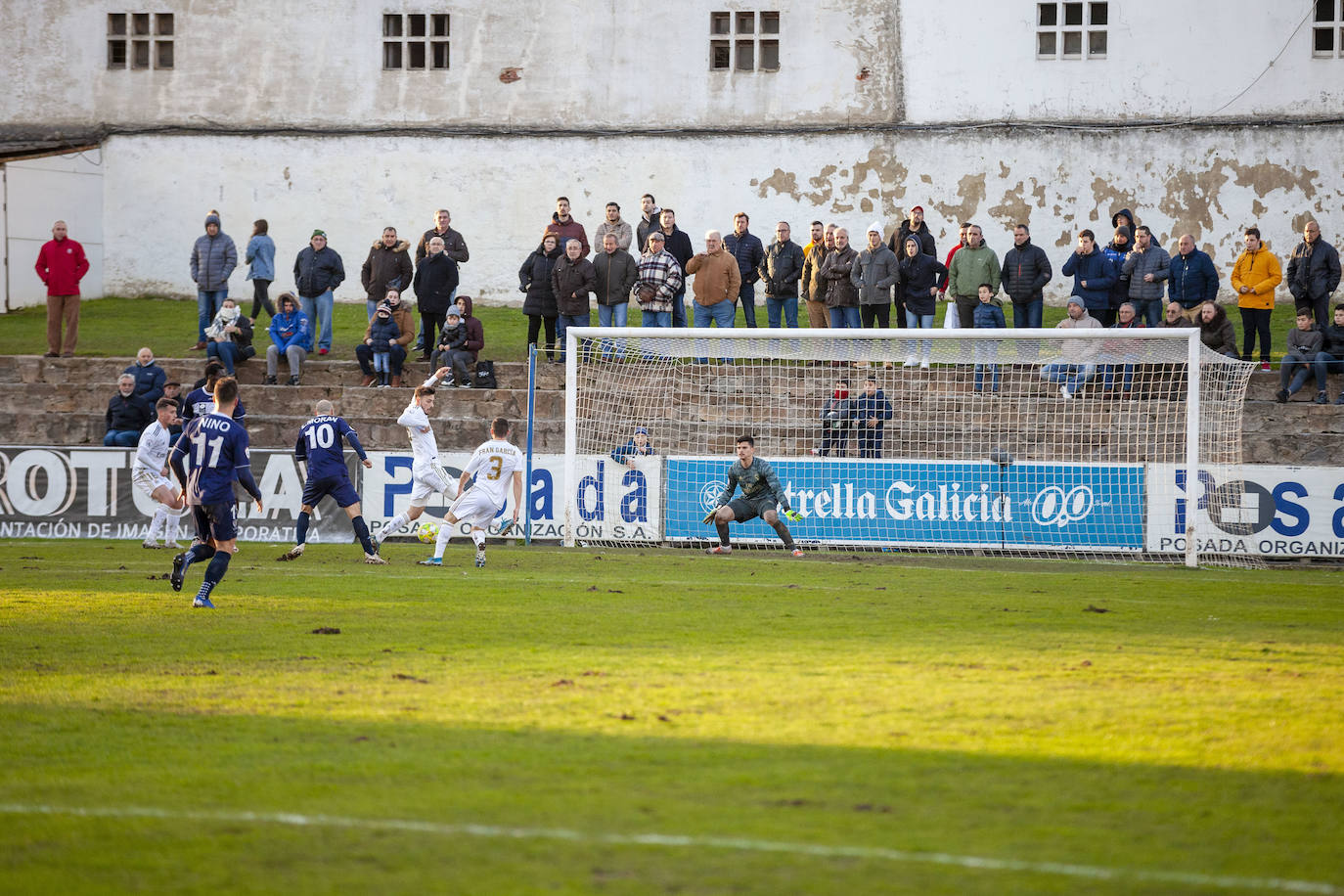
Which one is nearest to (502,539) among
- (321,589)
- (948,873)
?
(321,589)

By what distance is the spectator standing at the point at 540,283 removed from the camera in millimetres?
20828

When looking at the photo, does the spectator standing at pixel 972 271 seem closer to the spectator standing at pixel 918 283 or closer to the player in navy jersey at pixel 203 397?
the spectator standing at pixel 918 283

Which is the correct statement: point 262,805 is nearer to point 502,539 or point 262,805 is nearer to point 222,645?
point 222,645

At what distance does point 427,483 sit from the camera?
1702 cm

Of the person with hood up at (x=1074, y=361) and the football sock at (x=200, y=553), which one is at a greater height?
the person with hood up at (x=1074, y=361)

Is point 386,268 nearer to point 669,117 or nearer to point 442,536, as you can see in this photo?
point 442,536

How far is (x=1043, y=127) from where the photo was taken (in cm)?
2803

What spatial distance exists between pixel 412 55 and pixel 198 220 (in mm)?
5971

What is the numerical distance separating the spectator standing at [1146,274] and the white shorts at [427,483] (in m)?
10.3

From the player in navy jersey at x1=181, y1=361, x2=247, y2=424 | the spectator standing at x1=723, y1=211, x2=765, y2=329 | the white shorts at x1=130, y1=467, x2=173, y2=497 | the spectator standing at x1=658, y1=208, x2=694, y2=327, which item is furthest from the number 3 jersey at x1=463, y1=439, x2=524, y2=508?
the spectator standing at x1=723, y1=211, x2=765, y2=329

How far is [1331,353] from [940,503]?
6255 mm

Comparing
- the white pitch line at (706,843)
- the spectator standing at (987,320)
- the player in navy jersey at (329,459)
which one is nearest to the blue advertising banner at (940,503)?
the spectator standing at (987,320)

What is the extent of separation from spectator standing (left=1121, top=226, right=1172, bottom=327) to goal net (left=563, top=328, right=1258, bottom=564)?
1663mm

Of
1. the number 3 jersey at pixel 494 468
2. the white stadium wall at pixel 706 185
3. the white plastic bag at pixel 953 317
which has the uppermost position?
the white stadium wall at pixel 706 185
